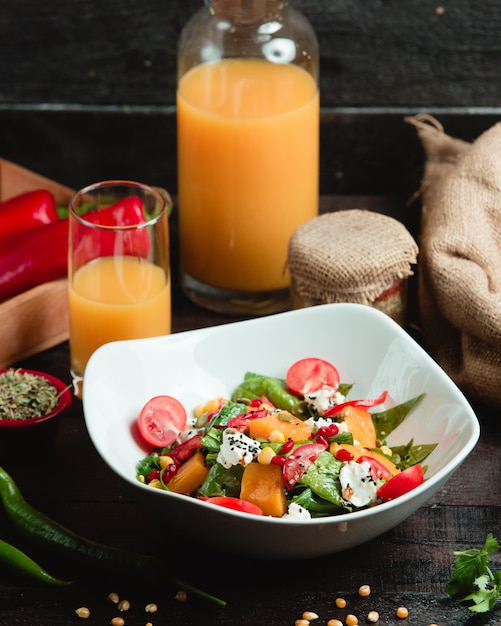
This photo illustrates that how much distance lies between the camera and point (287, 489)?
4.94ft

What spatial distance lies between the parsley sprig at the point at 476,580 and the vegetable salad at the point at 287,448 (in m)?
0.15

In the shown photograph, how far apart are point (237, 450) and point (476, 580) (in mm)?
415

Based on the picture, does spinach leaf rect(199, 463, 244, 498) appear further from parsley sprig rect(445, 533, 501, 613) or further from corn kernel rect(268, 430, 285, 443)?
parsley sprig rect(445, 533, 501, 613)

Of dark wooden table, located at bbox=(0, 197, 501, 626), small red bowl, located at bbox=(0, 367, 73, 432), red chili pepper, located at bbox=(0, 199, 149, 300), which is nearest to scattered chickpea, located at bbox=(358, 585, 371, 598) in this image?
dark wooden table, located at bbox=(0, 197, 501, 626)

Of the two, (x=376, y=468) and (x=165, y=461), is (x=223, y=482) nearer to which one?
(x=165, y=461)

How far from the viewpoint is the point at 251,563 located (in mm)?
1559

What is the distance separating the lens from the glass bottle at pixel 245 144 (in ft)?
6.80

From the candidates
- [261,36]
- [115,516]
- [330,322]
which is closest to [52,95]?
[261,36]

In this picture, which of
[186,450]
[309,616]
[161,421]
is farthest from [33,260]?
[309,616]

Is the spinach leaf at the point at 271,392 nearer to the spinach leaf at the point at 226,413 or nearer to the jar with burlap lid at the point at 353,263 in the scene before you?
the spinach leaf at the point at 226,413

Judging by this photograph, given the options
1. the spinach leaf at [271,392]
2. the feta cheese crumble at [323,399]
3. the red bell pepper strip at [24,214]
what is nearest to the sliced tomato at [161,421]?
the spinach leaf at [271,392]

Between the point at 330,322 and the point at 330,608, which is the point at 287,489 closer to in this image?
the point at 330,608

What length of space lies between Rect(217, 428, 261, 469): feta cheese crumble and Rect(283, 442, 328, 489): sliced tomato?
0.18 ft

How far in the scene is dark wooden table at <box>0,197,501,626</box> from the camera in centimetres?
148
